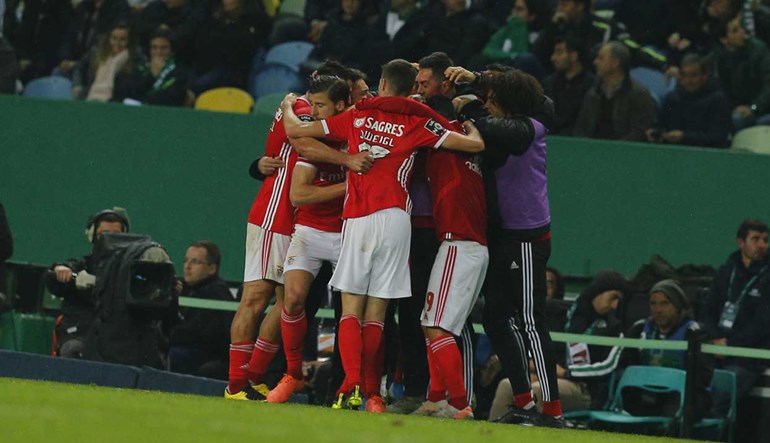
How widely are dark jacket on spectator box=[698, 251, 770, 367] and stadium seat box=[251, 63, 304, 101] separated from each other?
4.93 meters

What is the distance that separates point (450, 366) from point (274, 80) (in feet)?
23.7

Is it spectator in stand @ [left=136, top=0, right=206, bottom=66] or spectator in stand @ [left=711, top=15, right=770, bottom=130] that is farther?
spectator in stand @ [left=136, top=0, right=206, bottom=66]

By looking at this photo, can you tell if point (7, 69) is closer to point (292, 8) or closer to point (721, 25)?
point (292, 8)

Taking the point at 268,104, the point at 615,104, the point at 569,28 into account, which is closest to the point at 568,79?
the point at 615,104

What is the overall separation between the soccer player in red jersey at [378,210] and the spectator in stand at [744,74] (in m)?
6.05

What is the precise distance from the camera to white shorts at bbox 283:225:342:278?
10570mm

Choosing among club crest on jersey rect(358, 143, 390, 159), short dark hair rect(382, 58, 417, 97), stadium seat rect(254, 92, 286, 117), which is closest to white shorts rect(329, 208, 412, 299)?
club crest on jersey rect(358, 143, 390, 159)

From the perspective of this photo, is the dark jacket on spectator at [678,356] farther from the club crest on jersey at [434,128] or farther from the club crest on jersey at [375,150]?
the club crest on jersey at [375,150]

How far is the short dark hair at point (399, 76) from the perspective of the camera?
33.6 feet

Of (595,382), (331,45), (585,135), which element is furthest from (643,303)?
(331,45)

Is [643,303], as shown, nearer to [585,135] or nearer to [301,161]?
[585,135]

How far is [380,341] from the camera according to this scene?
10.3m

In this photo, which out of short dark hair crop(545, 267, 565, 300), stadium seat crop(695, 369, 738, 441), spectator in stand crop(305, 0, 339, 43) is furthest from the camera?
spectator in stand crop(305, 0, 339, 43)

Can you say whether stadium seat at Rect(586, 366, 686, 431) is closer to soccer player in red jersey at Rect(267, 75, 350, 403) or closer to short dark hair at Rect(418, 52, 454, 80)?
soccer player in red jersey at Rect(267, 75, 350, 403)
